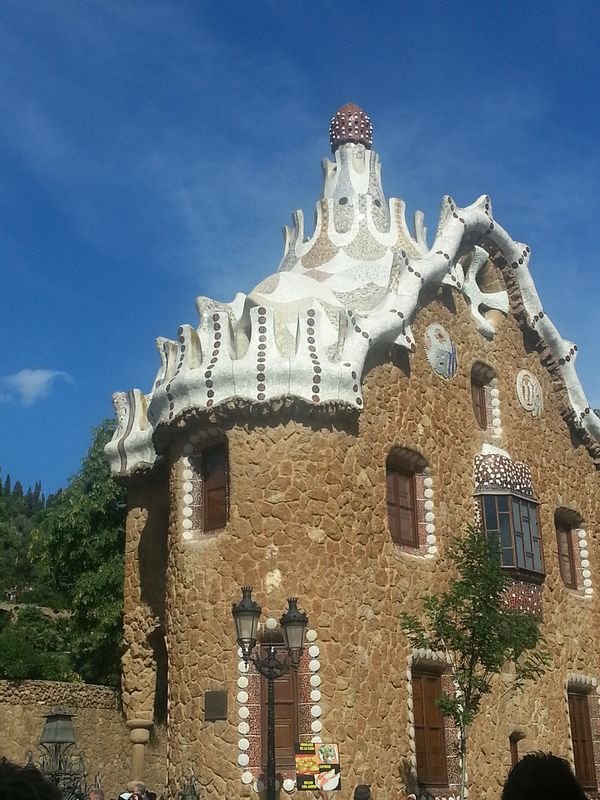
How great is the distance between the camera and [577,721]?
598 inches

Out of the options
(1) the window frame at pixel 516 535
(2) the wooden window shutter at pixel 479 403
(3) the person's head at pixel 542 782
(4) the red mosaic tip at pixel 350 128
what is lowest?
(3) the person's head at pixel 542 782

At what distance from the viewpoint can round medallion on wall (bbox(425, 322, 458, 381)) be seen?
14383 millimetres

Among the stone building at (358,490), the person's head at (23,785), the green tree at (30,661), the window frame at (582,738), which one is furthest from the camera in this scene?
the green tree at (30,661)

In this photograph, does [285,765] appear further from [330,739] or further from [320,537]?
[320,537]

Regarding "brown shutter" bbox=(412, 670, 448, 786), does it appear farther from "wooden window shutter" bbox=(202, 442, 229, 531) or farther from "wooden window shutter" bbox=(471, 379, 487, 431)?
"wooden window shutter" bbox=(471, 379, 487, 431)

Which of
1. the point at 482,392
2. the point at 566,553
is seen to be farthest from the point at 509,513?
the point at 566,553

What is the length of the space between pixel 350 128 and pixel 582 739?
1020 centimetres

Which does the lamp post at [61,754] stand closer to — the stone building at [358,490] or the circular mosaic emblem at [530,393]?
the stone building at [358,490]

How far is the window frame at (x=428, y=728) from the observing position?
1225 cm

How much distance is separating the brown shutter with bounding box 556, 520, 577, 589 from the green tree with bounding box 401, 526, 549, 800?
449 centimetres

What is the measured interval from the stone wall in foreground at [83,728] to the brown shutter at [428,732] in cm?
416

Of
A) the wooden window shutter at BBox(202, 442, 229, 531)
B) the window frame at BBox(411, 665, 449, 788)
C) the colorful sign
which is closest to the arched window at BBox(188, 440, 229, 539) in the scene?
the wooden window shutter at BBox(202, 442, 229, 531)

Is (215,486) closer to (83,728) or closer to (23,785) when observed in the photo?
(83,728)

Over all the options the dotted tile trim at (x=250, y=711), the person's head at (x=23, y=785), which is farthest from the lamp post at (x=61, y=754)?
the person's head at (x=23, y=785)
